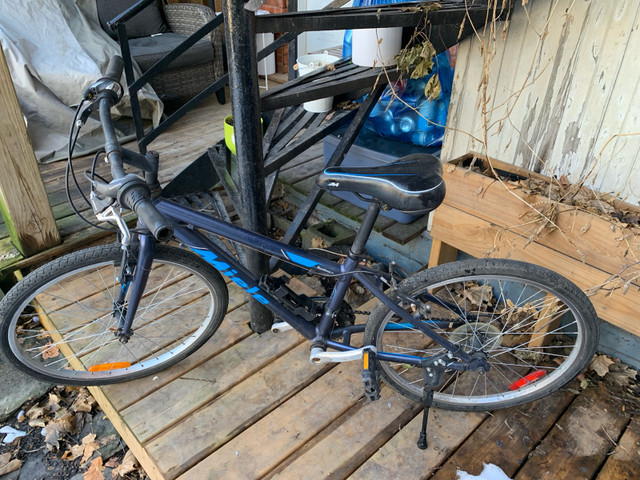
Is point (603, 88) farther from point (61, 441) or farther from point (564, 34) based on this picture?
point (61, 441)

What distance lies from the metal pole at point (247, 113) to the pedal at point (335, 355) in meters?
0.41

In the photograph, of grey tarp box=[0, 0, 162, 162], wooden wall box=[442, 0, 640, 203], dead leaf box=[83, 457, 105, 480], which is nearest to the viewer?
wooden wall box=[442, 0, 640, 203]

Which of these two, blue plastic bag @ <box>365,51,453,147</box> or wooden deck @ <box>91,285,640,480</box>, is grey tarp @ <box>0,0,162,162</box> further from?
wooden deck @ <box>91,285,640,480</box>

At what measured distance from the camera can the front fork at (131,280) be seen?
157cm

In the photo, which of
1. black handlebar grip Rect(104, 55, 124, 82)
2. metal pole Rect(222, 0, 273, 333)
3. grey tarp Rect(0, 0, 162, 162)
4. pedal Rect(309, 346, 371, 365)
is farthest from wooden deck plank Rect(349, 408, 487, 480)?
grey tarp Rect(0, 0, 162, 162)

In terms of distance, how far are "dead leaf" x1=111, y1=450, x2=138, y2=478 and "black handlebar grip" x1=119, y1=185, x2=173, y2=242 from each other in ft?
4.39

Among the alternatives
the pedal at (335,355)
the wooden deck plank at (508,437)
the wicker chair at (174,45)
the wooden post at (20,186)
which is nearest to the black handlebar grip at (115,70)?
the wooden post at (20,186)

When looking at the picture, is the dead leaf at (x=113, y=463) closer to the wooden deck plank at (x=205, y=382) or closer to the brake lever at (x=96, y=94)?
the wooden deck plank at (x=205, y=382)

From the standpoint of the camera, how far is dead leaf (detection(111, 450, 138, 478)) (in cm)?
196

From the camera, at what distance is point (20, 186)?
2268mm

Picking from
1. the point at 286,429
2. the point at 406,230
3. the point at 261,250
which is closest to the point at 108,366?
the point at 286,429

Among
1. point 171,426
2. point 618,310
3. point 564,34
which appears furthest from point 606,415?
point 171,426

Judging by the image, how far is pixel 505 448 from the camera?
1702mm

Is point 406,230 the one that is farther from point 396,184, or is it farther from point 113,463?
point 113,463
